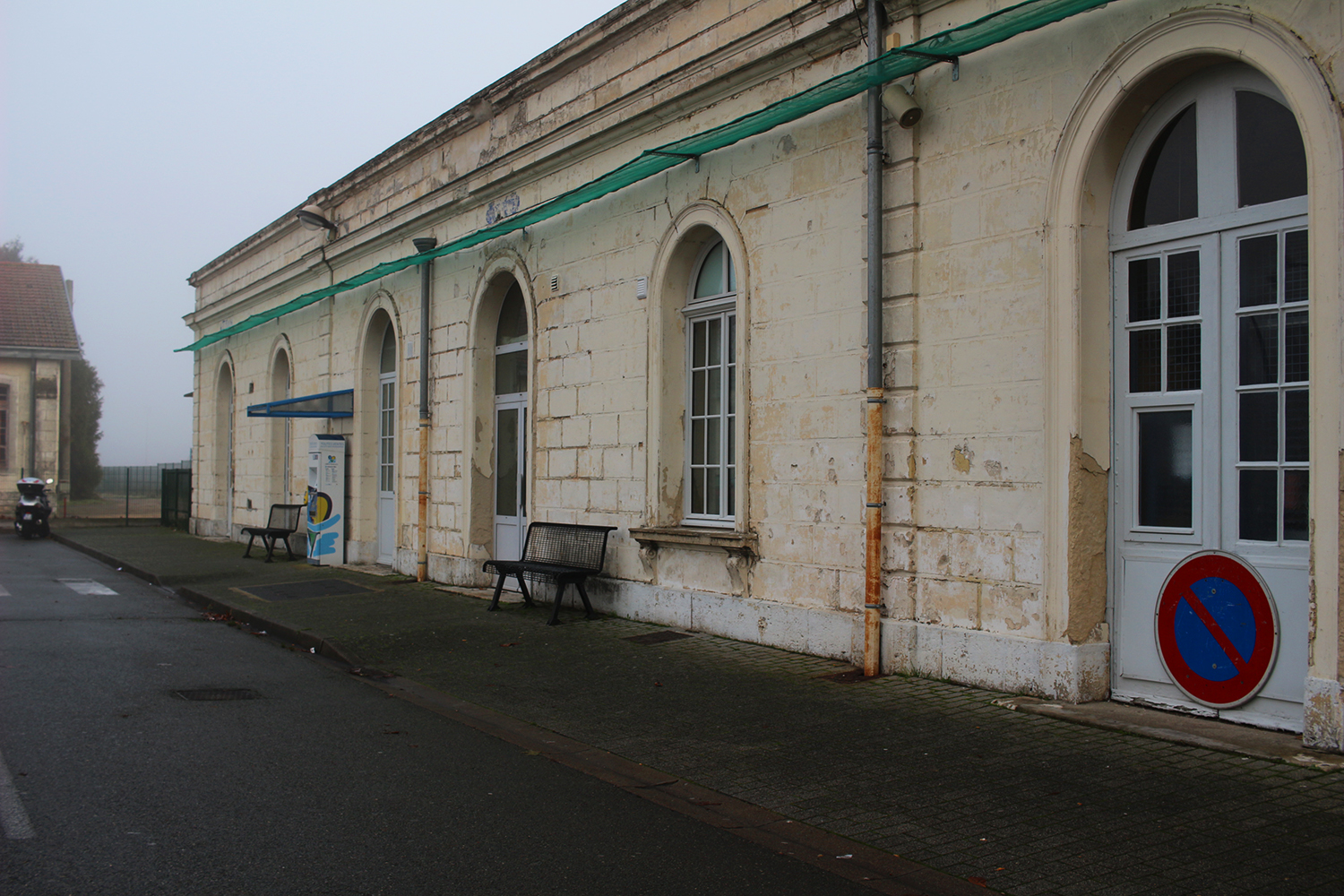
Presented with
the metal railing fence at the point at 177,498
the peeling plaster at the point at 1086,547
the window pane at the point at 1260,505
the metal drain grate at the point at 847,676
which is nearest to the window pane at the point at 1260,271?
the window pane at the point at 1260,505

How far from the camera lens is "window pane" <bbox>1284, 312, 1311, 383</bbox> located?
5938mm

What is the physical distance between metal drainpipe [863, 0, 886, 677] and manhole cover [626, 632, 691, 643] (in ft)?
7.06

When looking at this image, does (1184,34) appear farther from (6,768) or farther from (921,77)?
(6,768)

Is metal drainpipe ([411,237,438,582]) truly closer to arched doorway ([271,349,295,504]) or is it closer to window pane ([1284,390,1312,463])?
arched doorway ([271,349,295,504])

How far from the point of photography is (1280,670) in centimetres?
598

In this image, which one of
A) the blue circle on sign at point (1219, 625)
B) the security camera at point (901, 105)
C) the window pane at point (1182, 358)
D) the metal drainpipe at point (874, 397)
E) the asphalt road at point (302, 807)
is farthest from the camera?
the metal drainpipe at point (874, 397)

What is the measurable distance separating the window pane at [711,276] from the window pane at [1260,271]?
490 centimetres

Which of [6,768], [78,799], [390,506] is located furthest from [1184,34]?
[390,506]

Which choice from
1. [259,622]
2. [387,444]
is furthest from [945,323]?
[387,444]

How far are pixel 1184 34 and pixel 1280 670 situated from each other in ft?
Answer: 12.2

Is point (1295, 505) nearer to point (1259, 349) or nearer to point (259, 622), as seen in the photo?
point (1259, 349)

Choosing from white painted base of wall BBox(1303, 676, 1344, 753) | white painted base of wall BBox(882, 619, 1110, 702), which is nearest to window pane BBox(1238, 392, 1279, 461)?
white painted base of wall BBox(1303, 676, 1344, 753)

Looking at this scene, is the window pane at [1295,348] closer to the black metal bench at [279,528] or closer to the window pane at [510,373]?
the window pane at [510,373]

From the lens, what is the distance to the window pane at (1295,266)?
19.5 ft
